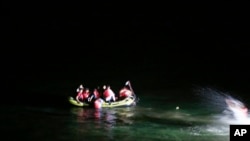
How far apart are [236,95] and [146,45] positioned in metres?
38.8

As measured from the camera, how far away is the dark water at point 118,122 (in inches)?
805

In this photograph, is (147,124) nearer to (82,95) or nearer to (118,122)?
(118,122)

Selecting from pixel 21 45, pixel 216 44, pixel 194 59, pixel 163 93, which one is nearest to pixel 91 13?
pixel 21 45

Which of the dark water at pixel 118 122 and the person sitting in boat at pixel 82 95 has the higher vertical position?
the person sitting in boat at pixel 82 95

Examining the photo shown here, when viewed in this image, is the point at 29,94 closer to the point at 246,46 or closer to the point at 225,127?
the point at 225,127

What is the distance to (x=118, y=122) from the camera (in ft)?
75.6

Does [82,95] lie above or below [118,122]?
above

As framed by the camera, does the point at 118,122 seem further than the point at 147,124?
Yes

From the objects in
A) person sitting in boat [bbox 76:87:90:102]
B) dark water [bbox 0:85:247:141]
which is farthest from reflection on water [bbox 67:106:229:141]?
person sitting in boat [bbox 76:87:90:102]

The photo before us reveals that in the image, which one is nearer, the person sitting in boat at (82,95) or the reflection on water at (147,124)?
the reflection on water at (147,124)

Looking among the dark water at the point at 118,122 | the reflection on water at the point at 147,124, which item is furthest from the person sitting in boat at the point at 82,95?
the reflection on water at the point at 147,124

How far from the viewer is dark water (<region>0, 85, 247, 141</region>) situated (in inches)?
805

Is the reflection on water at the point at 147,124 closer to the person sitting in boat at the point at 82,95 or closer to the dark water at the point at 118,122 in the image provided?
the dark water at the point at 118,122

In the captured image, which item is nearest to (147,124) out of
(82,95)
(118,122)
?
(118,122)
